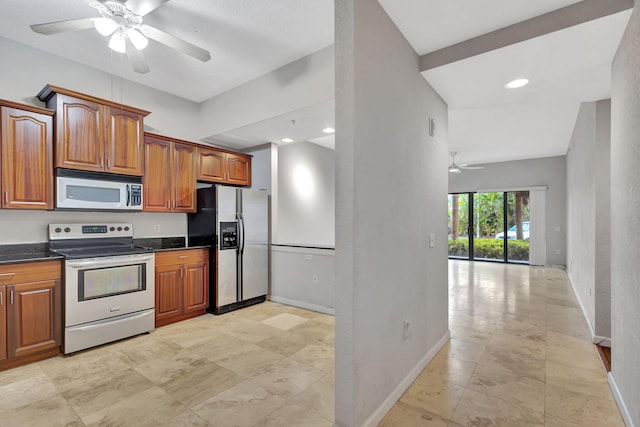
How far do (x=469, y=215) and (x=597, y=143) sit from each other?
592 cm

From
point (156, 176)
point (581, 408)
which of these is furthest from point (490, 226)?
point (156, 176)

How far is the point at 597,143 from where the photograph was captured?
3072 mm

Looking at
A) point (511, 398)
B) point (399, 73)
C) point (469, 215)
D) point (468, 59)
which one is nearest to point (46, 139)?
point (399, 73)

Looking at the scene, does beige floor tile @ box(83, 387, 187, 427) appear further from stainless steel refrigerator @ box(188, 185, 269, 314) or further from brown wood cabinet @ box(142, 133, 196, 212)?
brown wood cabinet @ box(142, 133, 196, 212)

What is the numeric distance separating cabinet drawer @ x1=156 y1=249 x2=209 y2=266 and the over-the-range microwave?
2.07 feet

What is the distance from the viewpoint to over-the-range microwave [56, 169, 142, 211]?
9.93 ft

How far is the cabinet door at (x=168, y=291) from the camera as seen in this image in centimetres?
358

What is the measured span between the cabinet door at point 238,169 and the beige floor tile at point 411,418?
3.71 meters

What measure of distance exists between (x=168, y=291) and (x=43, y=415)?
173 centimetres

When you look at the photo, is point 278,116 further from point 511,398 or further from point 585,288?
point 585,288

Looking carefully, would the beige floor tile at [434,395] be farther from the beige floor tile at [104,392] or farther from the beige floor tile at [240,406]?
the beige floor tile at [104,392]

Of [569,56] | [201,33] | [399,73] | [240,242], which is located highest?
[201,33]

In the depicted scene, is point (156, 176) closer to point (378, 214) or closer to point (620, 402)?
point (378, 214)

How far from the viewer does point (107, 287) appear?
307 centimetres
